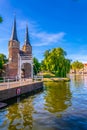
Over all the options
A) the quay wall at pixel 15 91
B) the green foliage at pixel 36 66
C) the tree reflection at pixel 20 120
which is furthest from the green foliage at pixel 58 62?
the tree reflection at pixel 20 120

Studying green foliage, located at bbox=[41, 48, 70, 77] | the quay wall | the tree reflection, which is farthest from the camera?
green foliage, located at bbox=[41, 48, 70, 77]

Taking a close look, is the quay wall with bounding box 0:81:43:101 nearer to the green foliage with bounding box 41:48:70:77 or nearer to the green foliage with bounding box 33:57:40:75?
the green foliage with bounding box 41:48:70:77

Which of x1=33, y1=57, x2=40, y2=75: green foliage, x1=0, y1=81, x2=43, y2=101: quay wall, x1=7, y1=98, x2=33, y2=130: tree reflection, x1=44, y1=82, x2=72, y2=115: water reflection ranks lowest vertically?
x1=7, y1=98, x2=33, y2=130: tree reflection

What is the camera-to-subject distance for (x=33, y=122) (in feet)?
41.5

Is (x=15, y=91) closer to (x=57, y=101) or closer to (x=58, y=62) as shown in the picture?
(x=57, y=101)

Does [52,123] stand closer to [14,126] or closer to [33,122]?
[33,122]

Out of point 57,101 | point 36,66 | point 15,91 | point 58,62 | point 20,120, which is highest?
point 58,62

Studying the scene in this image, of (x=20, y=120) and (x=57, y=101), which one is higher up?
(x=57, y=101)

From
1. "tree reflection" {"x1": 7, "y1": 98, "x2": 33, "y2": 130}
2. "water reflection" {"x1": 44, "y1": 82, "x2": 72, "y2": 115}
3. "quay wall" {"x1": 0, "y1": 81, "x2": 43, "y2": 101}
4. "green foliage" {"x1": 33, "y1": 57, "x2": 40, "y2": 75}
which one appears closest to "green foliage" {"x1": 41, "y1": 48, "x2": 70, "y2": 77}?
"green foliage" {"x1": 33, "y1": 57, "x2": 40, "y2": 75}

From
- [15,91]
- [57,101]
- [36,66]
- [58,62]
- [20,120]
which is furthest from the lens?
[36,66]

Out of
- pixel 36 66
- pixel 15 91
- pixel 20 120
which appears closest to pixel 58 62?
pixel 36 66

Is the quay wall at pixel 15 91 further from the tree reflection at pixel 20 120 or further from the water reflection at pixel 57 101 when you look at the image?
the tree reflection at pixel 20 120

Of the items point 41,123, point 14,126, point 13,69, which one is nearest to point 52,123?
point 41,123

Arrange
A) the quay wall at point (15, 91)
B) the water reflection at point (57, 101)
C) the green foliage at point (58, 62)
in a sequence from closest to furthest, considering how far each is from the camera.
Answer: the water reflection at point (57, 101), the quay wall at point (15, 91), the green foliage at point (58, 62)
